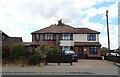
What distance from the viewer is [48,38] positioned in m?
64.6

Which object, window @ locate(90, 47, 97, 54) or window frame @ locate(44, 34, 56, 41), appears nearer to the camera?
window @ locate(90, 47, 97, 54)

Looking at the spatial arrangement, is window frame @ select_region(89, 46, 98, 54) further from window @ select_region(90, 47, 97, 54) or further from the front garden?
the front garden

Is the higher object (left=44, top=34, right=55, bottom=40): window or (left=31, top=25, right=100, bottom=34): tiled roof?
(left=31, top=25, right=100, bottom=34): tiled roof

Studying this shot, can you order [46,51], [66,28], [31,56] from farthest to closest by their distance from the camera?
[66,28] < [46,51] < [31,56]

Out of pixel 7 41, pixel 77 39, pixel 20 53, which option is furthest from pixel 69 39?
pixel 20 53

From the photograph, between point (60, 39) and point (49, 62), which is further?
point (60, 39)

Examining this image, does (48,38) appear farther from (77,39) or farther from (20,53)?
(20,53)

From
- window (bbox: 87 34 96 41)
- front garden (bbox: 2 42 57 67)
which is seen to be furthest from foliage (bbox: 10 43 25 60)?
window (bbox: 87 34 96 41)

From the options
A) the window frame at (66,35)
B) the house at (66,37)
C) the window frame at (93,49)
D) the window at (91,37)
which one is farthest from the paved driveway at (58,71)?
the window frame at (66,35)

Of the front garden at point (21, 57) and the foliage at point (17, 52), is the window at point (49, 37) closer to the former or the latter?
the front garden at point (21, 57)

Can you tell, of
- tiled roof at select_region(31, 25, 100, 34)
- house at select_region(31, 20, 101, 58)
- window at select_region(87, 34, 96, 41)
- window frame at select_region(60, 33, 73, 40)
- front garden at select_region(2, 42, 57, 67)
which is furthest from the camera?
tiled roof at select_region(31, 25, 100, 34)

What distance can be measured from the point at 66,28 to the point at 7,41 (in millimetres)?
14077

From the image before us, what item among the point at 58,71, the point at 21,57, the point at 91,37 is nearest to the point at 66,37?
the point at 91,37

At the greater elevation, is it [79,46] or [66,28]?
[66,28]
